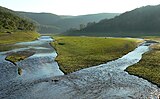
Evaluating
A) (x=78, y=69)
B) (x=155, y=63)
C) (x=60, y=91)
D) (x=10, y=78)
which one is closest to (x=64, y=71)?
(x=78, y=69)

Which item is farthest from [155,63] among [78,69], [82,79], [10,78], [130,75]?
[10,78]

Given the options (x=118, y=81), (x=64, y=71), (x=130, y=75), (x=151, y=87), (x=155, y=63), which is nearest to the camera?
(x=151, y=87)

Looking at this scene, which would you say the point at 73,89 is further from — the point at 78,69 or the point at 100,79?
the point at 78,69

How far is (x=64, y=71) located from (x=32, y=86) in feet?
38.9

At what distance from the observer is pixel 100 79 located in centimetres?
4341

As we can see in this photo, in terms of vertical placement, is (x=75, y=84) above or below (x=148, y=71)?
below

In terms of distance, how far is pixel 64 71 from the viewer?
50.1m

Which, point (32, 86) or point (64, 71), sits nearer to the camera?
point (32, 86)

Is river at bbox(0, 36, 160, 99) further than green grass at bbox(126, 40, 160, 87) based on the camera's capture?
No

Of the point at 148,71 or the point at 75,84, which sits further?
the point at 148,71

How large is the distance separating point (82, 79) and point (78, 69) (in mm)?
8528

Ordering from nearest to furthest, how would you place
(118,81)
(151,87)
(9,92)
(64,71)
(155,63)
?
(9,92), (151,87), (118,81), (64,71), (155,63)

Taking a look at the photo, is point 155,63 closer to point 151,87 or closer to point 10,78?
point 151,87

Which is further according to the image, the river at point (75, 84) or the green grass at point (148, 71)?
the green grass at point (148, 71)
